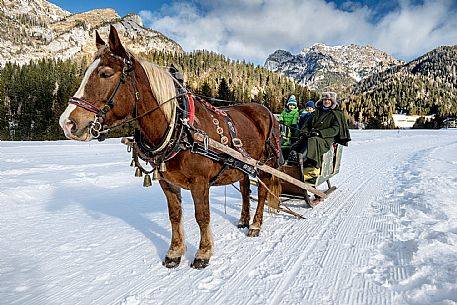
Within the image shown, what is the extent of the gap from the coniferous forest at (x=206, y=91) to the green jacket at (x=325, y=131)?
284 centimetres

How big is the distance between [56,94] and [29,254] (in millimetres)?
62561

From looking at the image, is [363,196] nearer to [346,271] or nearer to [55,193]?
[346,271]

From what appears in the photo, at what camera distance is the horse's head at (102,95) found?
8.05 ft

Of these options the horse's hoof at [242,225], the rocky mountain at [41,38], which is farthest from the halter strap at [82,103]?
the rocky mountain at [41,38]

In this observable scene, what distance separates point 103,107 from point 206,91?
65333mm

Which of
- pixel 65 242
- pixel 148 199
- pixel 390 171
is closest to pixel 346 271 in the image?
pixel 65 242

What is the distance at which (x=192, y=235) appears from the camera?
4.38 metres

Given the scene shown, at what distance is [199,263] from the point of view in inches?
132

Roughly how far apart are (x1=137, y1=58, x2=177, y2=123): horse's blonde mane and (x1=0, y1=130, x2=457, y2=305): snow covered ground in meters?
1.76

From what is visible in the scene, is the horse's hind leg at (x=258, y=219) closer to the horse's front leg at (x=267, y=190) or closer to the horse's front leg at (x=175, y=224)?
the horse's front leg at (x=267, y=190)

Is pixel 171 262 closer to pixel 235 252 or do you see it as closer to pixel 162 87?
pixel 235 252

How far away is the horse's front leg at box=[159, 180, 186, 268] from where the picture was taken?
3467mm

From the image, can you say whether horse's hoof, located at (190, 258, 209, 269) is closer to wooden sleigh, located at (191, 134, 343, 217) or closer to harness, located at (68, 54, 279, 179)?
harness, located at (68, 54, 279, 179)

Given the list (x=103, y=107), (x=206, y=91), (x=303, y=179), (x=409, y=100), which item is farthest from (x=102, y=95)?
(x=409, y=100)
